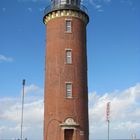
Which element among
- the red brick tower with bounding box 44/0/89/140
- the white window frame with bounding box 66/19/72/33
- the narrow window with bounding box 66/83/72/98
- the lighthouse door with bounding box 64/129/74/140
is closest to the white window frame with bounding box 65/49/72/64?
the red brick tower with bounding box 44/0/89/140

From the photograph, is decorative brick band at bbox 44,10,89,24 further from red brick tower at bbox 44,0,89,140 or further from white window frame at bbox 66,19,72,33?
white window frame at bbox 66,19,72,33

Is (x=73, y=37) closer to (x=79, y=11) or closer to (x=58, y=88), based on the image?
(x=79, y=11)

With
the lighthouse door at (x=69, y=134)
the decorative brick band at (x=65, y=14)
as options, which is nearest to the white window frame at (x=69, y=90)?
the lighthouse door at (x=69, y=134)

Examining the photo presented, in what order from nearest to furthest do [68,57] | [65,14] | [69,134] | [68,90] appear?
[69,134] → [68,90] → [68,57] → [65,14]

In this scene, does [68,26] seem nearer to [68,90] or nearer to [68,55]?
[68,55]

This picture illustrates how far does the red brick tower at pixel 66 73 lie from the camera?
31.5 meters

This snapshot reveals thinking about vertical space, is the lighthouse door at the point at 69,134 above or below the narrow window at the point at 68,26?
below

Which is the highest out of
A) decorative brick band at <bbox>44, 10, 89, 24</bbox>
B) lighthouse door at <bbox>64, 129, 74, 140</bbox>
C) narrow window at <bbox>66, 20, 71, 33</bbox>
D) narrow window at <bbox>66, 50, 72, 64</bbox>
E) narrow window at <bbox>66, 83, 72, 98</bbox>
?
decorative brick band at <bbox>44, 10, 89, 24</bbox>

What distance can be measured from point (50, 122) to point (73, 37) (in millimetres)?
9115

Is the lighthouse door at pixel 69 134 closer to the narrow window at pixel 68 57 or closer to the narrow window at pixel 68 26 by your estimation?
the narrow window at pixel 68 57

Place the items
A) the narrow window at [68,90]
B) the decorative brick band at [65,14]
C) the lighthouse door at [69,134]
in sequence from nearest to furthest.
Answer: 1. the lighthouse door at [69,134]
2. the narrow window at [68,90]
3. the decorative brick band at [65,14]

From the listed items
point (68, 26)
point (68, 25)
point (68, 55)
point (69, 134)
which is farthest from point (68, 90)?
point (68, 25)

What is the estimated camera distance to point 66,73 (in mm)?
32438

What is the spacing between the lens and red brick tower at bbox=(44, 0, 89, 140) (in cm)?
3147
